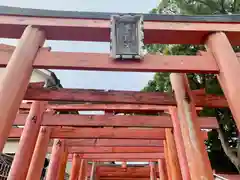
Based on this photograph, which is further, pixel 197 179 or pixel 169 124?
pixel 169 124

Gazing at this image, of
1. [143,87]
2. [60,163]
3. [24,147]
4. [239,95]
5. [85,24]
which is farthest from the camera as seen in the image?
[143,87]

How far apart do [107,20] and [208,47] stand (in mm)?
1089

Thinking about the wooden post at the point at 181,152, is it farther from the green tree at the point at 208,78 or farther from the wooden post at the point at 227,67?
the green tree at the point at 208,78

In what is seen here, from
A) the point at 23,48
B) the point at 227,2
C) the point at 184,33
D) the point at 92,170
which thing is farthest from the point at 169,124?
the point at 227,2

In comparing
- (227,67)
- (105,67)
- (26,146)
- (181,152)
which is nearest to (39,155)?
(26,146)

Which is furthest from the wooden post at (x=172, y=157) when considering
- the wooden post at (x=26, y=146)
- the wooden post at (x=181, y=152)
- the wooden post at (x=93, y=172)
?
the wooden post at (x=93, y=172)

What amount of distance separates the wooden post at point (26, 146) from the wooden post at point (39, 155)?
39 cm

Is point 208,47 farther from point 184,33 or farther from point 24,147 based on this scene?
point 24,147

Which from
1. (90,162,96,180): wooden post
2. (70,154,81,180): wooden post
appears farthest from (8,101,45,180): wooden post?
(90,162,96,180): wooden post

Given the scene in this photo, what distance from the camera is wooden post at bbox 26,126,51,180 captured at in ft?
13.3

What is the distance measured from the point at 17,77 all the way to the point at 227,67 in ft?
6.12

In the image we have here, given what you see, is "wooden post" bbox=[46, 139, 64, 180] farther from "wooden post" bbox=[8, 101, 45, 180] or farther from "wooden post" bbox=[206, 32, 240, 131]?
"wooden post" bbox=[206, 32, 240, 131]

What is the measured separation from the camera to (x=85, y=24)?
2.66 meters

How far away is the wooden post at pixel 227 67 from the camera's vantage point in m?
2.15
